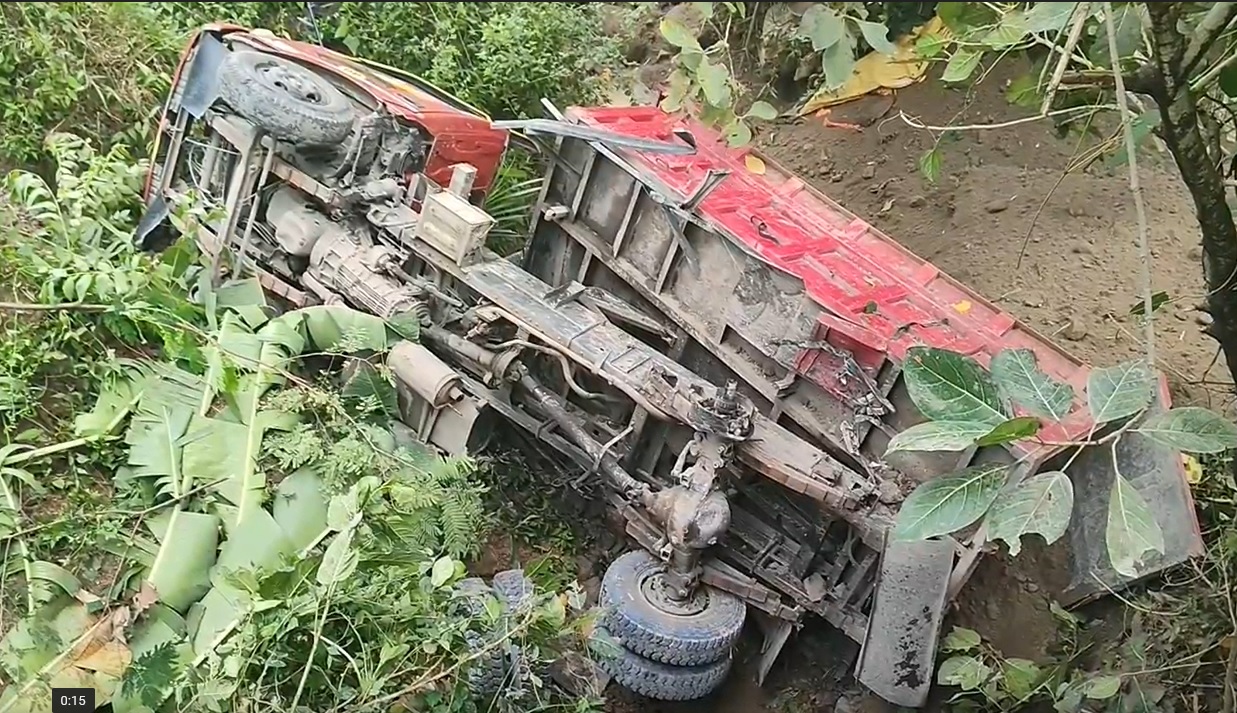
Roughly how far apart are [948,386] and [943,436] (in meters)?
0.13

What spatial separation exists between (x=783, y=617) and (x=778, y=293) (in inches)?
58.1

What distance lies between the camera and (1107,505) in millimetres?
4113

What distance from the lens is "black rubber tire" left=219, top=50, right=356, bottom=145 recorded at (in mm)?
5332

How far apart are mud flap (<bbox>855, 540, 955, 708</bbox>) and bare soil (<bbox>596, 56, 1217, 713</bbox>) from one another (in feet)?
1.41

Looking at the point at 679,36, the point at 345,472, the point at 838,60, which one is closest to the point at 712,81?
the point at 679,36

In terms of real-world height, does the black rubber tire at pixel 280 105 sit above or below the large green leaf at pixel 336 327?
above

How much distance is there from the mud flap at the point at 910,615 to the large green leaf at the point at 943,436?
221cm

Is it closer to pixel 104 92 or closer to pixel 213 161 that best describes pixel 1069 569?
pixel 213 161

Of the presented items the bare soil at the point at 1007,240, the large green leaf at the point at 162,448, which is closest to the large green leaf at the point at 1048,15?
the bare soil at the point at 1007,240

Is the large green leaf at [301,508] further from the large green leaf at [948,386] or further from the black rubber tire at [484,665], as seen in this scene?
the large green leaf at [948,386]

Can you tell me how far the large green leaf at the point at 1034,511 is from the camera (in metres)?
1.92

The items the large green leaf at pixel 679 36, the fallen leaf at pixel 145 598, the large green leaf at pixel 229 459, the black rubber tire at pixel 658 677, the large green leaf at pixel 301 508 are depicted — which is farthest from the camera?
the black rubber tire at pixel 658 677

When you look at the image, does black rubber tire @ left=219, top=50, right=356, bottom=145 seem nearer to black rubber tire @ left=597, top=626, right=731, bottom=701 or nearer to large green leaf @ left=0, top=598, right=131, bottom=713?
large green leaf @ left=0, top=598, right=131, bottom=713

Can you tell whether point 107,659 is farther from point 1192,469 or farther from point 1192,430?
point 1192,469
